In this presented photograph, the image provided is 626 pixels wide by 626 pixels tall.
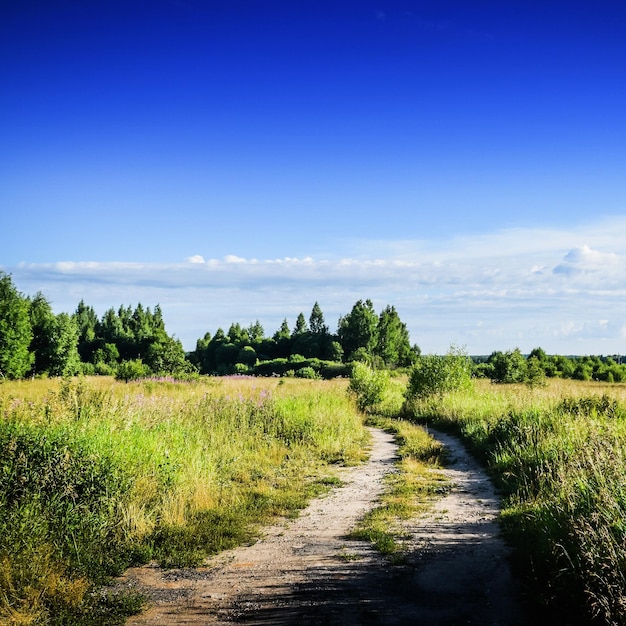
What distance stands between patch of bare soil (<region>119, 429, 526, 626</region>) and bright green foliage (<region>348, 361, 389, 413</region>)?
1797 cm

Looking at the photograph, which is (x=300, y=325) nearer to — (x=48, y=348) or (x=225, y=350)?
(x=225, y=350)

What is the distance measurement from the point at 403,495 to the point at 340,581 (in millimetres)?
4017

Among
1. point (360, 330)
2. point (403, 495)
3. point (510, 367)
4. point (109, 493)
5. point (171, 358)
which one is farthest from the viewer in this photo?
point (360, 330)

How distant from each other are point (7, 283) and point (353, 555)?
4591 cm

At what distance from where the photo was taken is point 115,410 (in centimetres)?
980

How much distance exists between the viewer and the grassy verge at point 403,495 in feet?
22.3

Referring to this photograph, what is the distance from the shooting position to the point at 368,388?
26188 millimetres

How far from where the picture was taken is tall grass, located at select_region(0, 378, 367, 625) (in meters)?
5.07

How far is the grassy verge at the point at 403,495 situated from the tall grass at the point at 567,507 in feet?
4.23

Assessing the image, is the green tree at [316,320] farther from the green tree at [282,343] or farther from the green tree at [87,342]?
the green tree at [87,342]

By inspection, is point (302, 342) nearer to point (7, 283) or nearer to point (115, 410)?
point (7, 283)

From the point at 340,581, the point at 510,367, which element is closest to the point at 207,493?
the point at 340,581

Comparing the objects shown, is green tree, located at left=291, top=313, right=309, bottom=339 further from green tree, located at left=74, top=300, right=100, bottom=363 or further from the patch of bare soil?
the patch of bare soil

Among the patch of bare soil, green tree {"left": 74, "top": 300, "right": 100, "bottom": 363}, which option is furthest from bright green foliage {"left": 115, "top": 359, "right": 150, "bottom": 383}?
green tree {"left": 74, "top": 300, "right": 100, "bottom": 363}
